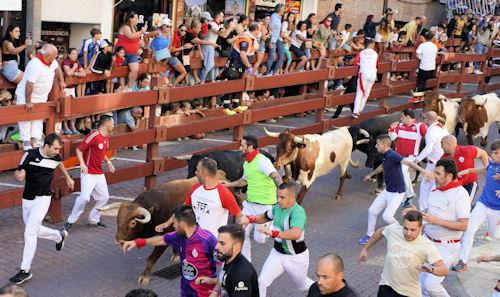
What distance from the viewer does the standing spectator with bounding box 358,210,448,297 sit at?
7.36 meters

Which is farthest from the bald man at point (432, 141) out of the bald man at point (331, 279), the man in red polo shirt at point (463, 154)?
the bald man at point (331, 279)

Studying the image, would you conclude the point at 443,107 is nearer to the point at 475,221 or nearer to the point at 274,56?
the point at 274,56

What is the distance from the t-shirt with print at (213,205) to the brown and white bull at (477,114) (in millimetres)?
10202

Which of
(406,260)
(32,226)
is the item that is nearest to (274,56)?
(32,226)

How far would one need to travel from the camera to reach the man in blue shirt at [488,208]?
10.1 meters

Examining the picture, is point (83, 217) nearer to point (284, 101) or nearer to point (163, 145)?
point (163, 145)

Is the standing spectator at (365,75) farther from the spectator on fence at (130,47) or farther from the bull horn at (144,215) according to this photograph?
the bull horn at (144,215)

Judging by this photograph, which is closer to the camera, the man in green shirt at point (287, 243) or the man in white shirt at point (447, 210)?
the man in green shirt at point (287, 243)

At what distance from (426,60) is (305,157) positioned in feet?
30.1

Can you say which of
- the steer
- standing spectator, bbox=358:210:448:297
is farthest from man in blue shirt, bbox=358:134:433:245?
standing spectator, bbox=358:210:448:297

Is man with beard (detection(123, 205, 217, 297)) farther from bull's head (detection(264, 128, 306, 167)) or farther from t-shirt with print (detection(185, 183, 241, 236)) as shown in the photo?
bull's head (detection(264, 128, 306, 167))

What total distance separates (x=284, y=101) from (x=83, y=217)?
319 inches

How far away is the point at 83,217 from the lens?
1170 centimetres

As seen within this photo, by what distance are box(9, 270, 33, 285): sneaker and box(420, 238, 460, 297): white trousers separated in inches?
184
